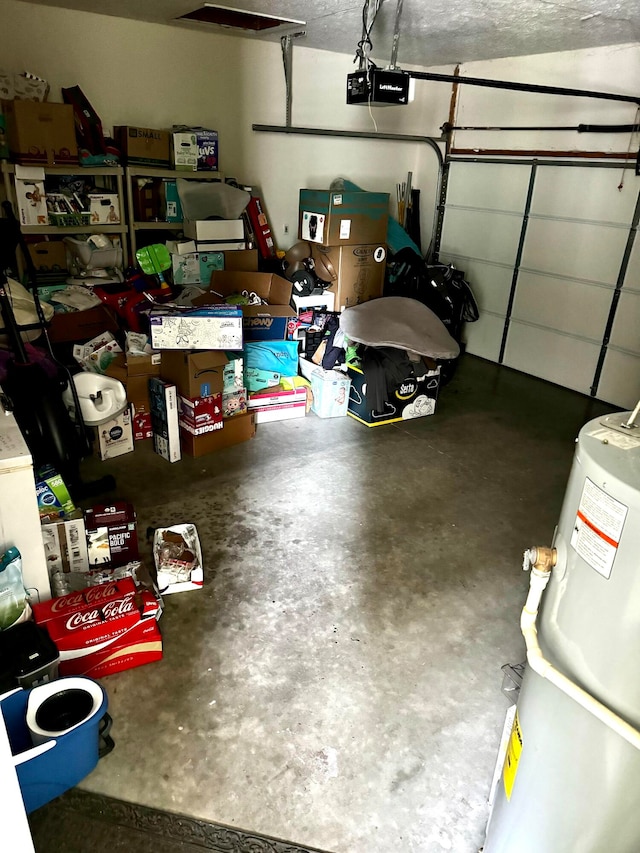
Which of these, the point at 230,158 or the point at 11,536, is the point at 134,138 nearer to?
the point at 230,158

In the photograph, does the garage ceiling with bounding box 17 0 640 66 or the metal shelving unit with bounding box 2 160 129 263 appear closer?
the garage ceiling with bounding box 17 0 640 66

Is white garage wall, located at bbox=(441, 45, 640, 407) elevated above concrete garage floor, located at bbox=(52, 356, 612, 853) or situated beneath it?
elevated above

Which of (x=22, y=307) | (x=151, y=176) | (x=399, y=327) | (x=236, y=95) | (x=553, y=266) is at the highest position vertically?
(x=236, y=95)

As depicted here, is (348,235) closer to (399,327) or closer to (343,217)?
(343,217)

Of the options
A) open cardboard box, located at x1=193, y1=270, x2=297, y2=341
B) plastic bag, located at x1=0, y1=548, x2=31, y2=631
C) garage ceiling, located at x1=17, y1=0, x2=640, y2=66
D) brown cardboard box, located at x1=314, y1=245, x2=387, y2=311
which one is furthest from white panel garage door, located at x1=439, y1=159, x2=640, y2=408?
plastic bag, located at x1=0, y1=548, x2=31, y2=631

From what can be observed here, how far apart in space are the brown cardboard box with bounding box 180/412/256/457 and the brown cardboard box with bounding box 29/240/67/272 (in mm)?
1603

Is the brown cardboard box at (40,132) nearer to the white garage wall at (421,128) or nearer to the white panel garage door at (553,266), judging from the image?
the white garage wall at (421,128)

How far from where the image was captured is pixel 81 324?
13.4 ft

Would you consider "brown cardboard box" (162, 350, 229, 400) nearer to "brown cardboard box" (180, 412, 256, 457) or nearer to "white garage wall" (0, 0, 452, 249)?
"brown cardboard box" (180, 412, 256, 457)

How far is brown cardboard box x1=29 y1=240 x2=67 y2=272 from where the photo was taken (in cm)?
420

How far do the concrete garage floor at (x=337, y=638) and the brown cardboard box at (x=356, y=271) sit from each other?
1374mm

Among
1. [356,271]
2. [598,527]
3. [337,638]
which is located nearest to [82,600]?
[337,638]

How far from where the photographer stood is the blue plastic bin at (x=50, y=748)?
64.1 inches

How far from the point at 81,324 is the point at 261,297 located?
130cm
